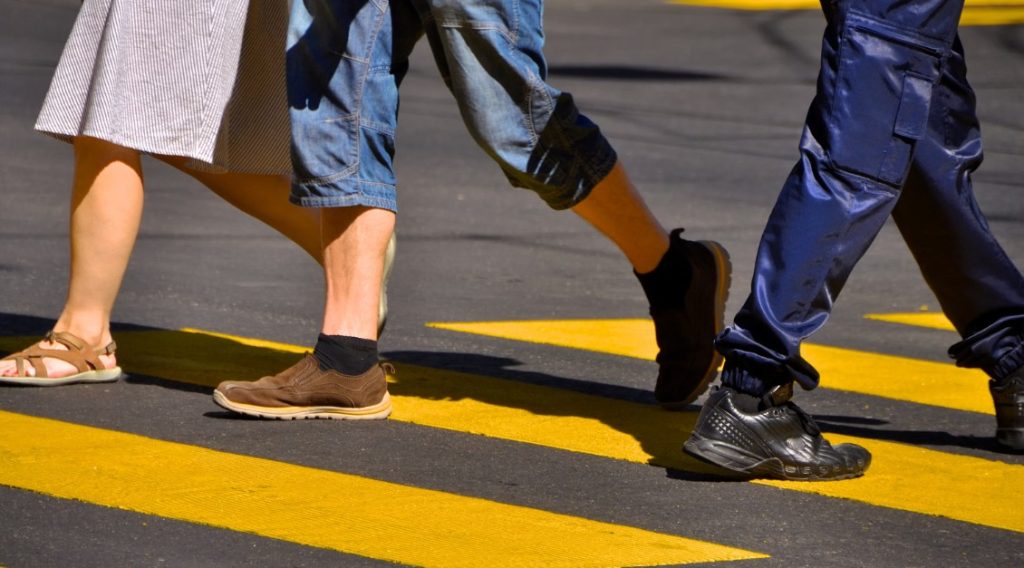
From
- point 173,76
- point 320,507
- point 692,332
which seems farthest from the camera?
point 173,76

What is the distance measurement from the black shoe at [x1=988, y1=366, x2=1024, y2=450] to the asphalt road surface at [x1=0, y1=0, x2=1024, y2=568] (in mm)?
52

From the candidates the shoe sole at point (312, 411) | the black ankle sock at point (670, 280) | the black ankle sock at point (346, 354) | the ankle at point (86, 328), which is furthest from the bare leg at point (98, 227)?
the black ankle sock at point (670, 280)

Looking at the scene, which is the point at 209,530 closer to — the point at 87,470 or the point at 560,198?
the point at 87,470

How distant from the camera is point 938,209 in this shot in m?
4.21

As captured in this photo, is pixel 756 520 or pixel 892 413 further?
pixel 892 413

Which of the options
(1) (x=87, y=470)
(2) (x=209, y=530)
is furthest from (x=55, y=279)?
(2) (x=209, y=530)

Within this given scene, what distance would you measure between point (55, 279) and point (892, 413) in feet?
9.24

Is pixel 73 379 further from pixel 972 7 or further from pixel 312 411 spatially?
pixel 972 7

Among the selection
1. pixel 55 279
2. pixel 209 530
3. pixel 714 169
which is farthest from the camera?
pixel 714 169

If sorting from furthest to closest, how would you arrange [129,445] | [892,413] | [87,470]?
[892,413]
[129,445]
[87,470]

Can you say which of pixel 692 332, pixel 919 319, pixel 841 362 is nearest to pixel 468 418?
pixel 692 332

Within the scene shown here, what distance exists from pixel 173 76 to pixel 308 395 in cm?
87

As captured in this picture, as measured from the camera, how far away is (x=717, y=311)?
4.65 meters

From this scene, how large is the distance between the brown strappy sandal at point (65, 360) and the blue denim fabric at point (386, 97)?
2.30 ft
